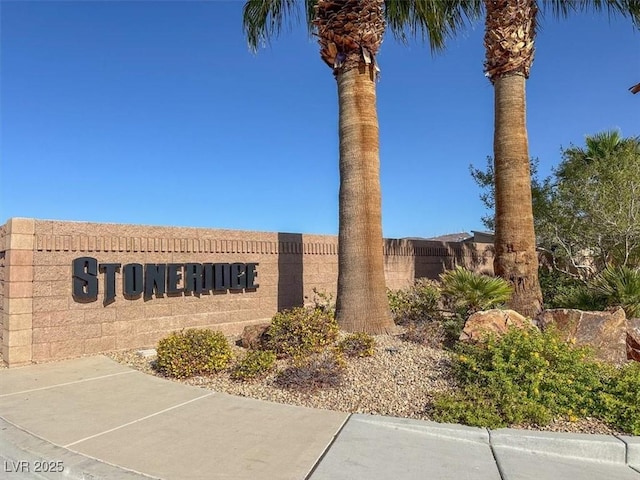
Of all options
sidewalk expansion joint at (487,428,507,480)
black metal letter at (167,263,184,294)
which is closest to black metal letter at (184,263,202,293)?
black metal letter at (167,263,184,294)

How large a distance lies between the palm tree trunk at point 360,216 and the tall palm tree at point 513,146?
9.36 ft

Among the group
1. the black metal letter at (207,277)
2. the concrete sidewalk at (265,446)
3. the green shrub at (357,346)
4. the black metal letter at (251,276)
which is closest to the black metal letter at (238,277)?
the black metal letter at (251,276)

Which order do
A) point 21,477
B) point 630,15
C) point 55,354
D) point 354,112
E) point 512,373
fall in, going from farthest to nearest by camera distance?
point 630,15, point 354,112, point 55,354, point 512,373, point 21,477

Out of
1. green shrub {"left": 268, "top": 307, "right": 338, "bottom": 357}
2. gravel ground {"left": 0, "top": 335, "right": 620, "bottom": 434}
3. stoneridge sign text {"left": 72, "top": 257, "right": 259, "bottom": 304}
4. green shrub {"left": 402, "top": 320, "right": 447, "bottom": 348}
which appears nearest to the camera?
gravel ground {"left": 0, "top": 335, "right": 620, "bottom": 434}

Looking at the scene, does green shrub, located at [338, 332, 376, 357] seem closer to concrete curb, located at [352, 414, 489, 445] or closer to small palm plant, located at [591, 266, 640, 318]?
concrete curb, located at [352, 414, 489, 445]

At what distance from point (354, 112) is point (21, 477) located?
740cm

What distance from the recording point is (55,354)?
838 cm

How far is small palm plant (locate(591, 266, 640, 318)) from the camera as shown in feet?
30.0

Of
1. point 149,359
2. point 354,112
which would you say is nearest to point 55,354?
point 149,359

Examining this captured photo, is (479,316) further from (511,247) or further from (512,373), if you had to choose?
(511,247)

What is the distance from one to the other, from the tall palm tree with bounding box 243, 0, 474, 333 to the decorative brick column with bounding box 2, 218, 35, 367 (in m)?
5.14

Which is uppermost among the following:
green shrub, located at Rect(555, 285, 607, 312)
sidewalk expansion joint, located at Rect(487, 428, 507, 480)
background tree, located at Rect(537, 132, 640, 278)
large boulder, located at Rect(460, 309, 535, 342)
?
background tree, located at Rect(537, 132, 640, 278)

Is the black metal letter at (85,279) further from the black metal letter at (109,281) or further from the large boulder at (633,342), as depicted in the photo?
the large boulder at (633,342)

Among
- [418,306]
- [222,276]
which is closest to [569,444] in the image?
[418,306]
